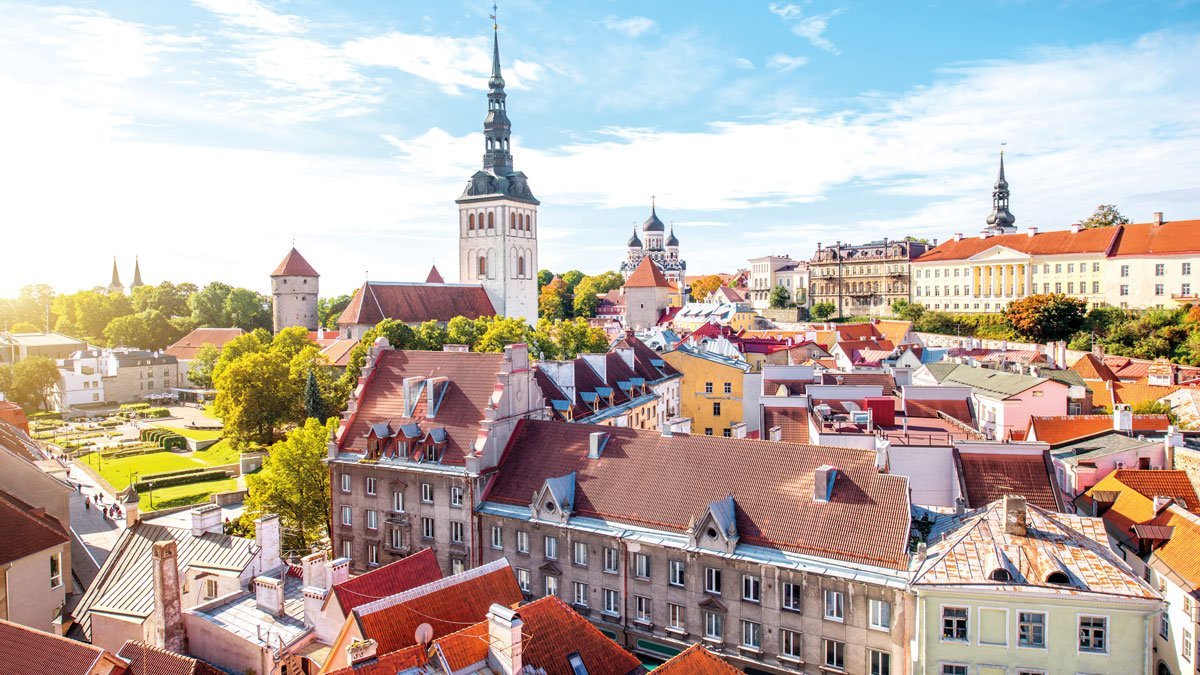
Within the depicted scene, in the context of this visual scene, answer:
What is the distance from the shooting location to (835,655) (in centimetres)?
2406

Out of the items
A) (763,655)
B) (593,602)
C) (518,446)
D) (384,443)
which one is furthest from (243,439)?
(763,655)

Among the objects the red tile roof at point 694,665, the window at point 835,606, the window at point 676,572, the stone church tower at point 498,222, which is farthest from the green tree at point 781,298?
the red tile roof at point 694,665

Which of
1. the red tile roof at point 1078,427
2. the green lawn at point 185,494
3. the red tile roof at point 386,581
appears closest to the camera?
the red tile roof at point 386,581

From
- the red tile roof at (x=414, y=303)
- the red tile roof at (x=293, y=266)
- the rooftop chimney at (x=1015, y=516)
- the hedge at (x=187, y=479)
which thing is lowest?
the hedge at (x=187, y=479)

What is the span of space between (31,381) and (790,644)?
342 feet

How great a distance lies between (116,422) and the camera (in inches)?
3477

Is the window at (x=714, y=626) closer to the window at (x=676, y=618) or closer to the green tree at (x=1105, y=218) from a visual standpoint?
the window at (x=676, y=618)

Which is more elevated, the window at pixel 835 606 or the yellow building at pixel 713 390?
the yellow building at pixel 713 390

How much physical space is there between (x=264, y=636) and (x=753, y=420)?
133 feet

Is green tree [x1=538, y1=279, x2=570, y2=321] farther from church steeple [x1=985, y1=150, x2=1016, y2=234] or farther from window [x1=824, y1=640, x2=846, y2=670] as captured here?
window [x1=824, y1=640, x2=846, y2=670]

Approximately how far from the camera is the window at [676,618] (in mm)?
26703

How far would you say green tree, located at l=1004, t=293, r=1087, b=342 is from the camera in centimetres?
8106

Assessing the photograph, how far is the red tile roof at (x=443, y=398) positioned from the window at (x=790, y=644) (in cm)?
1471

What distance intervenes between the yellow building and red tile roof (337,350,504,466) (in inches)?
990
